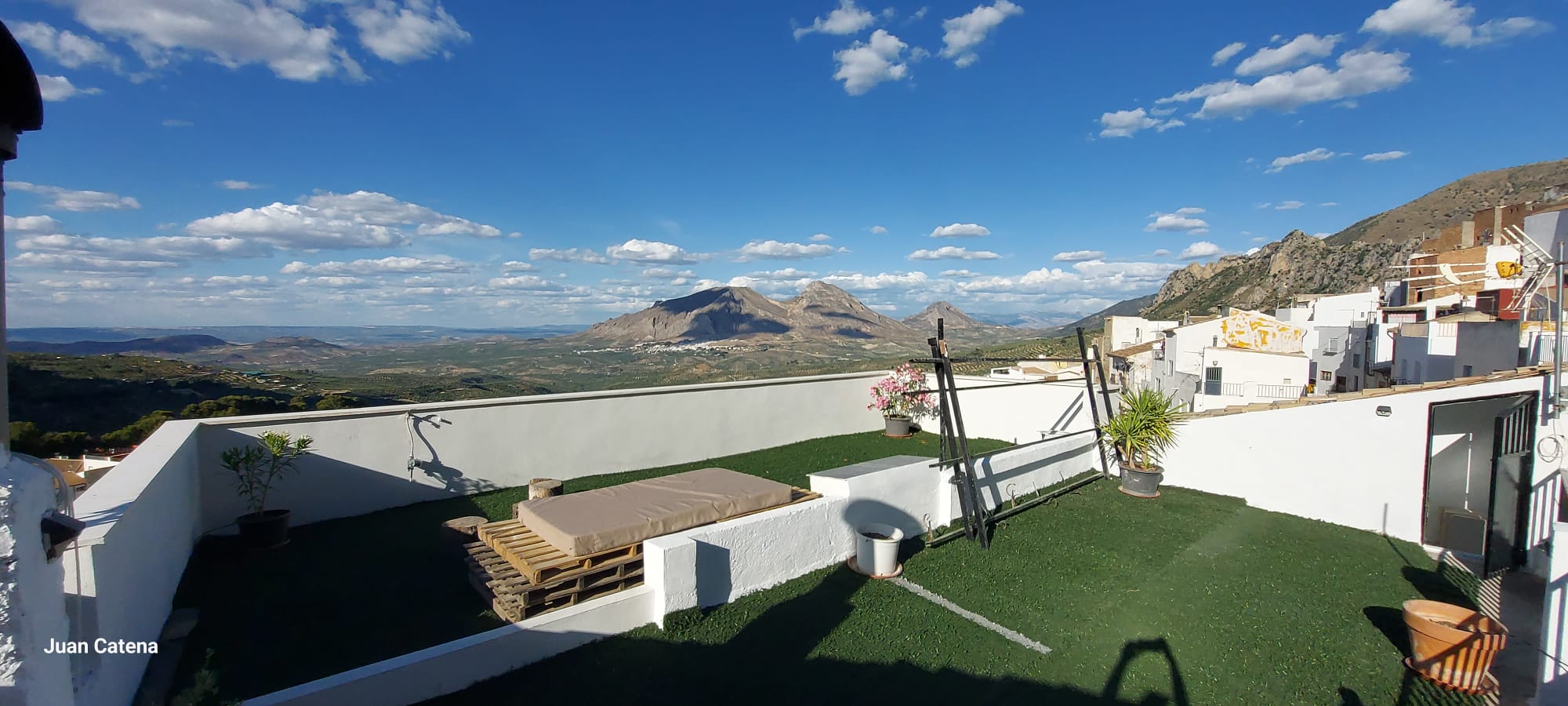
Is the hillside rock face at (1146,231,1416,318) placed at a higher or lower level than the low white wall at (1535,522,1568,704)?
higher

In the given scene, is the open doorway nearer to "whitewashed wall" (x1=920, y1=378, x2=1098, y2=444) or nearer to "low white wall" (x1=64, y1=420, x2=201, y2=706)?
"whitewashed wall" (x1=920, y1=378, x2=1098, y2=444)

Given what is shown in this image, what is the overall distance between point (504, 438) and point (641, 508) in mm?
3797

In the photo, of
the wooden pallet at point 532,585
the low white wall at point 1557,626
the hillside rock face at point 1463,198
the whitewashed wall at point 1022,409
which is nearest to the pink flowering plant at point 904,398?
the whitewashed wall at point 1022,409

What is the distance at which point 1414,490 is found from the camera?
745 cm

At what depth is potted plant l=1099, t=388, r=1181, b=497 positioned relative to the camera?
925cm

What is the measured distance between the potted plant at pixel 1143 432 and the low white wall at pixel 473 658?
7.46 meters

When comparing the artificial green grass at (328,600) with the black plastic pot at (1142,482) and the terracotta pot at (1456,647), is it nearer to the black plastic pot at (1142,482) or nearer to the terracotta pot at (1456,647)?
the terracotta pot at (1456,647)

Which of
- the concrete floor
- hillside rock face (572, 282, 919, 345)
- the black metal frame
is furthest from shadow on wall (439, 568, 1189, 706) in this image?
hillside rock face (572, 282, 919, 345)

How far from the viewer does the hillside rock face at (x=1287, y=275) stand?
53656 mm

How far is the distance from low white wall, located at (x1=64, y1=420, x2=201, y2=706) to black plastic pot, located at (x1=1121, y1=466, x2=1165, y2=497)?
32.5 ft

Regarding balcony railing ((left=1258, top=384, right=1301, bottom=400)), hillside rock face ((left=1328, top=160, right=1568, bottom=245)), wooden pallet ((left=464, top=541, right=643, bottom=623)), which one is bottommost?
balcony railing ((left=1258, top=384, right=1301, bottom=400))

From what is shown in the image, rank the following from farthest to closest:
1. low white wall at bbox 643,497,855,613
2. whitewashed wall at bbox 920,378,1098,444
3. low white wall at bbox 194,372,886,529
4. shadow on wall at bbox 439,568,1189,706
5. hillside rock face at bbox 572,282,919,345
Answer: hillside rock face at bbox 572,282,919,345 < whitewashed wall at bbox 920,378,1098,444 < low white wall at bbox 194,372,886,529 < low white wall at bbox 643,497,855,613 < shadow on wall at bbox 439,568,1189,706

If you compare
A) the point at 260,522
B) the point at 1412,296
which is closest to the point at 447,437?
the point at 260,522

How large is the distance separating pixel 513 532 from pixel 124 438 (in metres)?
7.64
